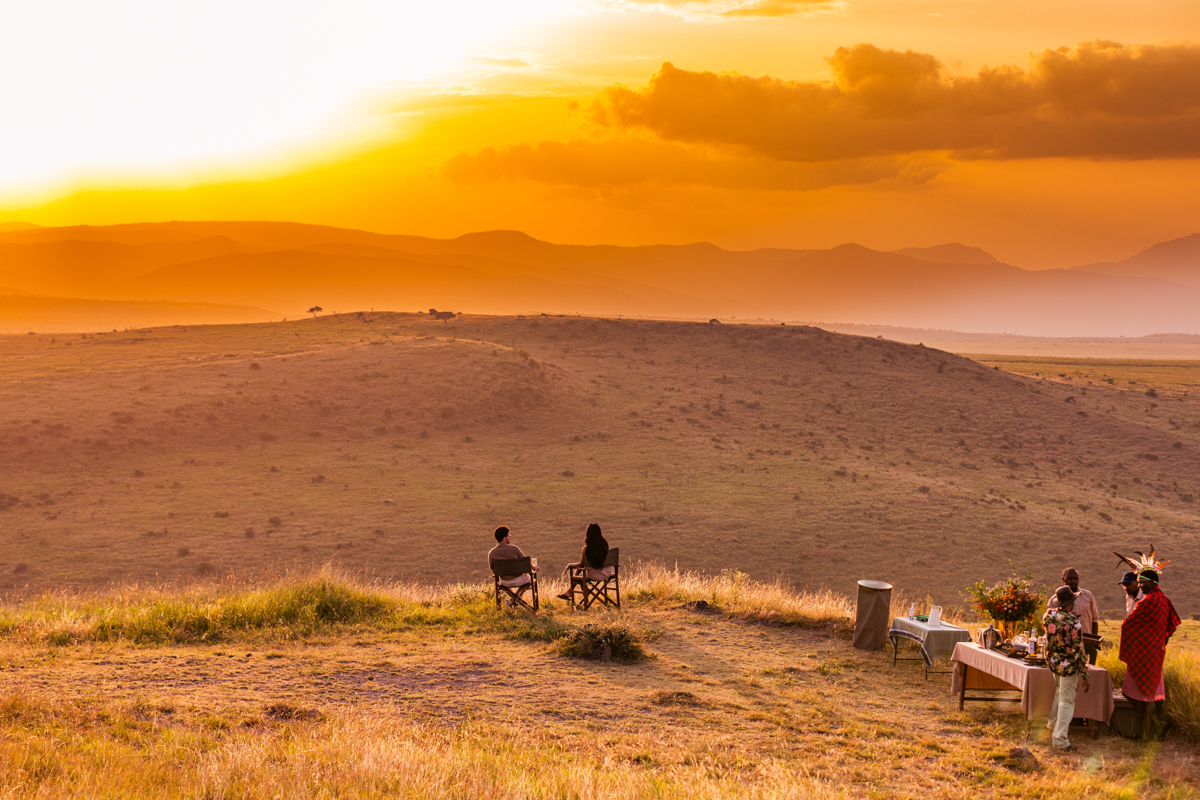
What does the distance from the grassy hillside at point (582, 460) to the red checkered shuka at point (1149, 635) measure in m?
15.7

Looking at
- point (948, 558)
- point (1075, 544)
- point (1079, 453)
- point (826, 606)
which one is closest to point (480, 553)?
point (826, 606)

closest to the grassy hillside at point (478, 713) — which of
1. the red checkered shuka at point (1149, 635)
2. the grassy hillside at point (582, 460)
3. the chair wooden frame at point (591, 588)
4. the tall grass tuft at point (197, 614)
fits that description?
the tall grass tuft at point (197, 614)

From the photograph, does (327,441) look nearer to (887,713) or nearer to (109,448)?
(109,448)

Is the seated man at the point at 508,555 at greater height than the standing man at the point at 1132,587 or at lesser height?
lesser

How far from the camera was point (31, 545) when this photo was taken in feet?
83.4

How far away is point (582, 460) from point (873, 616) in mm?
26283

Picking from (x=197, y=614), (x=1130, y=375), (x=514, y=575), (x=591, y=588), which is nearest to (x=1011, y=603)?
(x=591, y=588)

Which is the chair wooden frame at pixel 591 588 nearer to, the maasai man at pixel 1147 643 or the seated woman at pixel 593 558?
the seated woman at pixel 593 558

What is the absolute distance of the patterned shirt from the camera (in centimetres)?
951

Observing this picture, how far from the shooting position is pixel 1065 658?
955 cm

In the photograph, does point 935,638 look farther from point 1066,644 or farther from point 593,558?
point 593,558

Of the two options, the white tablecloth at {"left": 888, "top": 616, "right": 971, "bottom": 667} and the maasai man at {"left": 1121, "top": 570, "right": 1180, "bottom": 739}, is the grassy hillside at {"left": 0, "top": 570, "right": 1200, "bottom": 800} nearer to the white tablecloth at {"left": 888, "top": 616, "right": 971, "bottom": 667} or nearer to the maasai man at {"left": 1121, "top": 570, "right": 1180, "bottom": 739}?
the white tablecloth at {"left": 888, "top": 616, "right": 971, "bottom": 667}

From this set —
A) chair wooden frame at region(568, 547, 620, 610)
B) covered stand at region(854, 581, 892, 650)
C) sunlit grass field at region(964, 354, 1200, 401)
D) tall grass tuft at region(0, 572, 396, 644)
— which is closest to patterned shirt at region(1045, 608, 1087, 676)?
covered stand at region(854, 581, 892, 650)

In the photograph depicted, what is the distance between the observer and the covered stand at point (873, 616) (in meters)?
13.6
